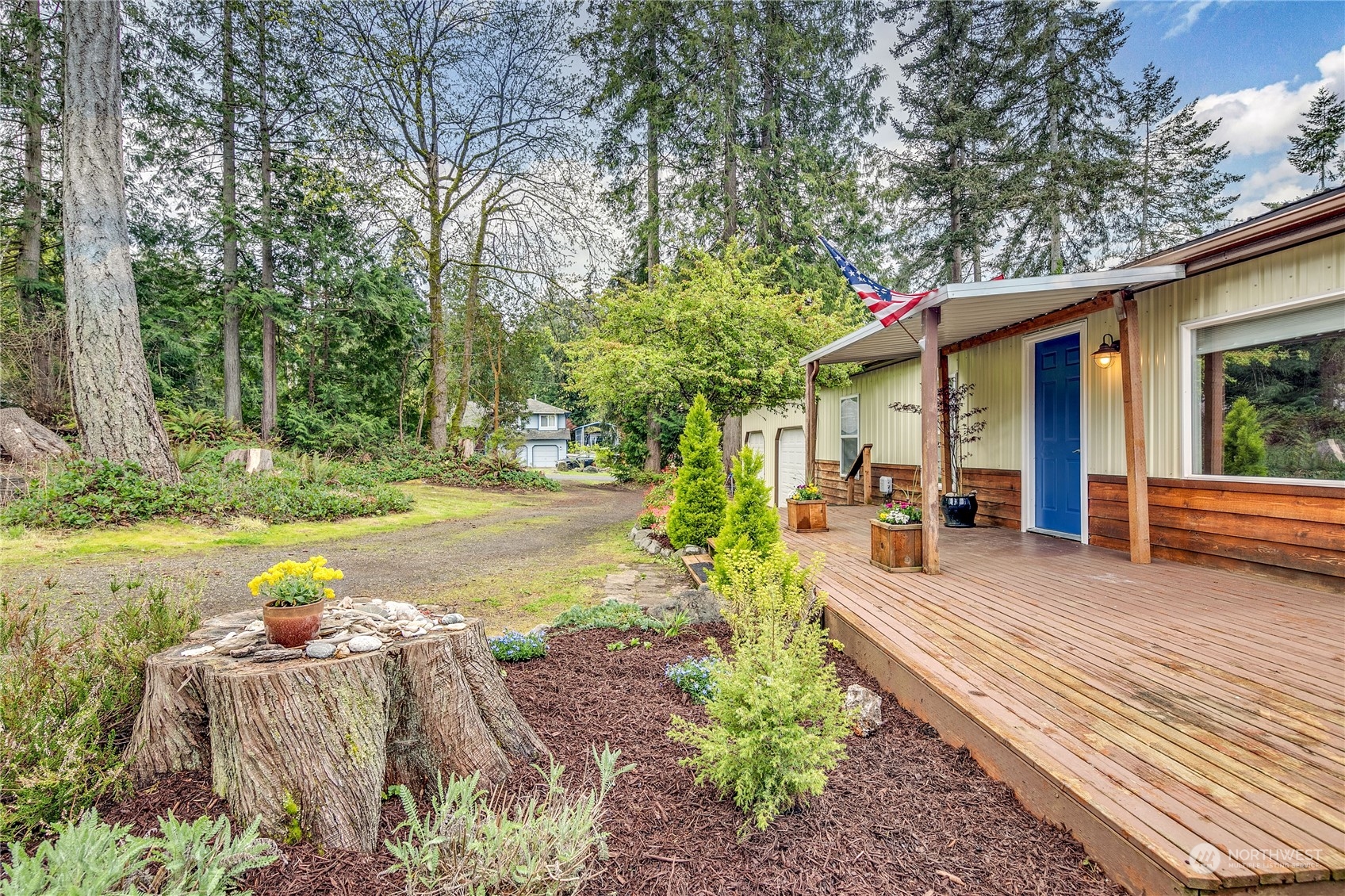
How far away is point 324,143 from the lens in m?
13.6

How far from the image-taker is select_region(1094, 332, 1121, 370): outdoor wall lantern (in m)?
5.36

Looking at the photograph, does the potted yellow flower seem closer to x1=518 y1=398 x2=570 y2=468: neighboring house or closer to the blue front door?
the blue front door

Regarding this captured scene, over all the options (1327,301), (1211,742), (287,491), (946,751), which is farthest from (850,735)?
(287,491)

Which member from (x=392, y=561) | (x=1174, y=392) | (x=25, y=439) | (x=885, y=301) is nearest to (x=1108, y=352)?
(x=1174, y=392)

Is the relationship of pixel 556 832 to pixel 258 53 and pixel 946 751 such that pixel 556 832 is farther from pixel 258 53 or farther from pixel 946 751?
pixel 258 53

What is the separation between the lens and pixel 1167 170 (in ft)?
43.0

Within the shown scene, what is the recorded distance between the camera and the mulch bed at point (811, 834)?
5.40 feet

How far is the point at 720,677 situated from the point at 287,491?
995 cm

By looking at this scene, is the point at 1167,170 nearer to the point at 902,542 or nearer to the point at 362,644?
the point at 902,542

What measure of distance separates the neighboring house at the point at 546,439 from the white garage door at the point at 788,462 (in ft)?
89.6

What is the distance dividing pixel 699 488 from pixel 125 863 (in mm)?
5721

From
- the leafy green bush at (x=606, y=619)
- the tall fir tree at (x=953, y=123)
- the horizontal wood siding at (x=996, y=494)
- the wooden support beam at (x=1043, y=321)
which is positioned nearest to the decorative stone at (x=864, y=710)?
the leafy green bush at (x=606, y=619)

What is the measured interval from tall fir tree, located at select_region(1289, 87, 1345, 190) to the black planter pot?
11606mm

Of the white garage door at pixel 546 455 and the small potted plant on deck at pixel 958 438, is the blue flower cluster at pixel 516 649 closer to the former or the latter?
the small potted plant on deck at pixel 958 438
